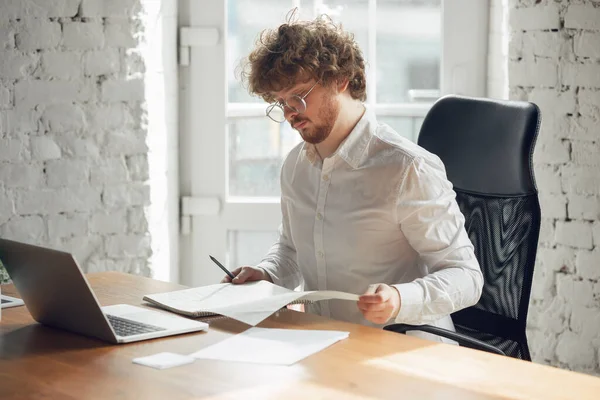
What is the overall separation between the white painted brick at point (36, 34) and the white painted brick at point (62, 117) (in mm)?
203

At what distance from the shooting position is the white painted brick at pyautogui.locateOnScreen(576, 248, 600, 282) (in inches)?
111

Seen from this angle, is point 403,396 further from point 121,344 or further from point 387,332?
point 121,344

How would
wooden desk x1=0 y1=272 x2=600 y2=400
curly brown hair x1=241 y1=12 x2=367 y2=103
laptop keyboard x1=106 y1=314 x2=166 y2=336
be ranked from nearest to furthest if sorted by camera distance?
wooden desk x1=0 y1=272 x2=600 y2=400 < laptop keyboard x1=106 y1=314 x2=166 y2=336 < curly brown hair x1=241 y1=12 x2=367 y2=103

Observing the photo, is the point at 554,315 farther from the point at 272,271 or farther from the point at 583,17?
A: the point at 272,271

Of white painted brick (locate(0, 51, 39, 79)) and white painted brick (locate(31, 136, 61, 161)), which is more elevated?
white painted brick (locate(0, 51, 39, 79))

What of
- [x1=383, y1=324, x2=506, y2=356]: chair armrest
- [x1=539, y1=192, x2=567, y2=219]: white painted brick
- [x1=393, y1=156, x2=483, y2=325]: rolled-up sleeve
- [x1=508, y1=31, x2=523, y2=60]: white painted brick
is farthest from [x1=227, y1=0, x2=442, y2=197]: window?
[x1=383, y1=324, x2=506, y2=356]: chair armrest

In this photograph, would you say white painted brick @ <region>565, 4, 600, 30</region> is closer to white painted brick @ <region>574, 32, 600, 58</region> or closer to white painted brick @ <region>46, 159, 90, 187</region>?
white painted brick @ <region>574, 32, 600, 58</region>

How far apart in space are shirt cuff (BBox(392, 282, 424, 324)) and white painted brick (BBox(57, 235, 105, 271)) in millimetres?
1521

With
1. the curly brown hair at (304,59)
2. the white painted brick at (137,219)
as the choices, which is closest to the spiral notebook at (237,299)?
the curly brown hair at (304,59)

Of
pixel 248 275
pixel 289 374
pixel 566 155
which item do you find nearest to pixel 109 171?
pixel 248 275

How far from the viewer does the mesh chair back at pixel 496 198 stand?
1993 millimetres

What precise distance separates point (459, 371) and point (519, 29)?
1.74m

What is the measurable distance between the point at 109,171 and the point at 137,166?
94mm

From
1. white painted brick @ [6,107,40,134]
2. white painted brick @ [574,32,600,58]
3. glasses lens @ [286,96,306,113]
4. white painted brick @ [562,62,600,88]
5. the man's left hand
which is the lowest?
the man's left hand
